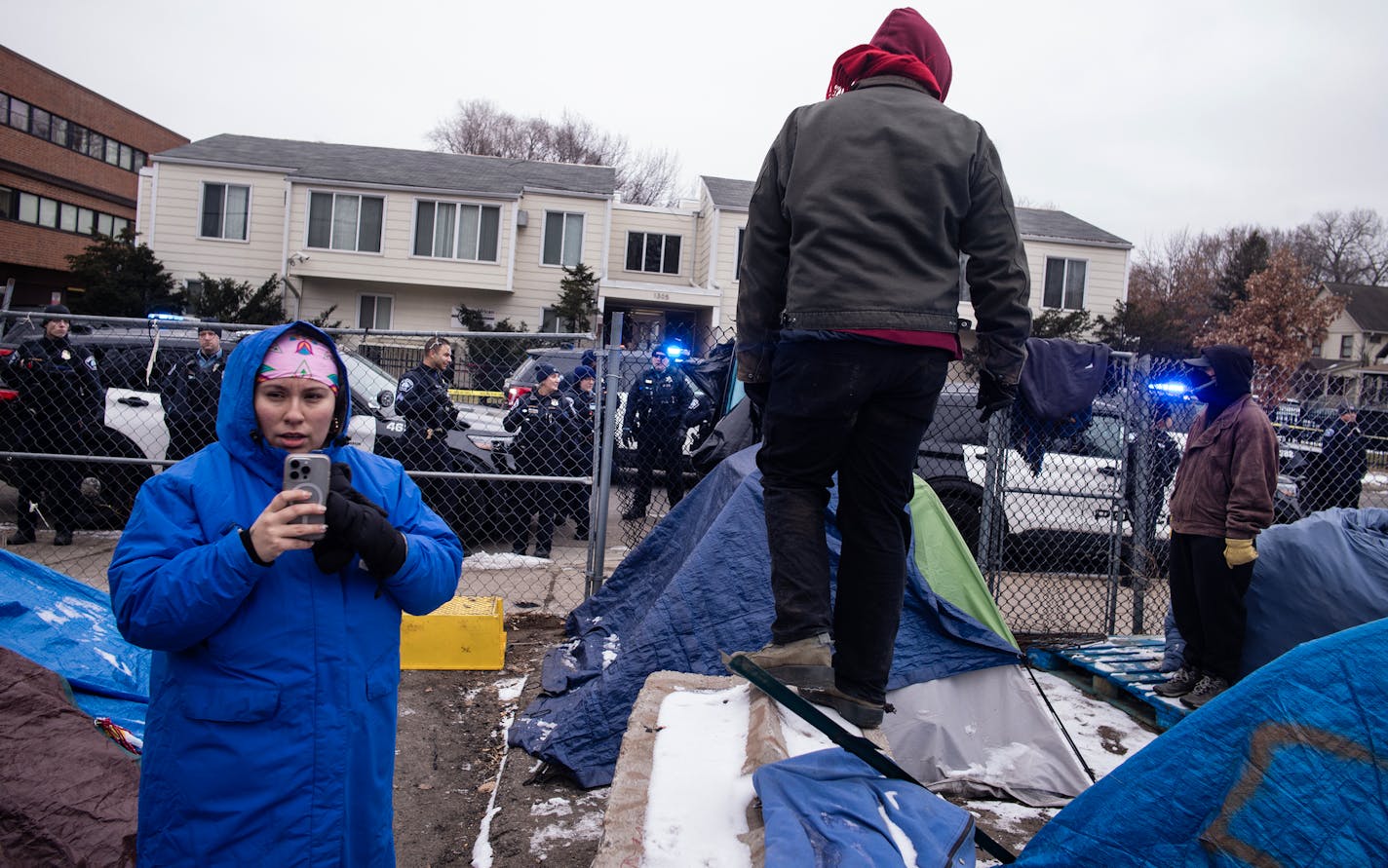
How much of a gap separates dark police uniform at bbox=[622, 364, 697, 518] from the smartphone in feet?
19.3

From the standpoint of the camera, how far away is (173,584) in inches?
67.0

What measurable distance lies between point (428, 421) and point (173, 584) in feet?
17.6

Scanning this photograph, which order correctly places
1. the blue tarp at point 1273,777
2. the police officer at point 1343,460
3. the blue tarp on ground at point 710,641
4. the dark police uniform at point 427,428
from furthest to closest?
the police officer at point 1343,460, the dark police uniform at point 427,428, the blue tarp on ground at point 710,641, the blue tarp at point 1273,777

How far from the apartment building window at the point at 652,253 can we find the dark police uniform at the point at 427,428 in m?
19.7

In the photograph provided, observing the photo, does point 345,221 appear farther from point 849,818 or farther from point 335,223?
point 849,818

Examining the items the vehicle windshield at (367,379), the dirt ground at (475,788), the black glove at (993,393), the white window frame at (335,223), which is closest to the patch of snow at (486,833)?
the dirt ground at (475,788)

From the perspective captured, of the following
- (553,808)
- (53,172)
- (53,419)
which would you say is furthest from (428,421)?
(53,172)

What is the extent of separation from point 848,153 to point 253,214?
24.6m

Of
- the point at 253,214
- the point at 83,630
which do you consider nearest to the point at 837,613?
the point at 83,630

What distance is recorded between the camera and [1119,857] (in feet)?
5.64

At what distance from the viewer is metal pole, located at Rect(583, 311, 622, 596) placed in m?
5.75

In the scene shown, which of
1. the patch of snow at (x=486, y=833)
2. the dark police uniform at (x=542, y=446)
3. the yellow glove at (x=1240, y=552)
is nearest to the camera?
the patch of snow at (x=486, y=833)

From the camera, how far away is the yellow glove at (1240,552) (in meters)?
4.45

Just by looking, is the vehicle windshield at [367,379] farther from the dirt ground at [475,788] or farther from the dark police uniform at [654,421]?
the dirt ground at [475,788]
